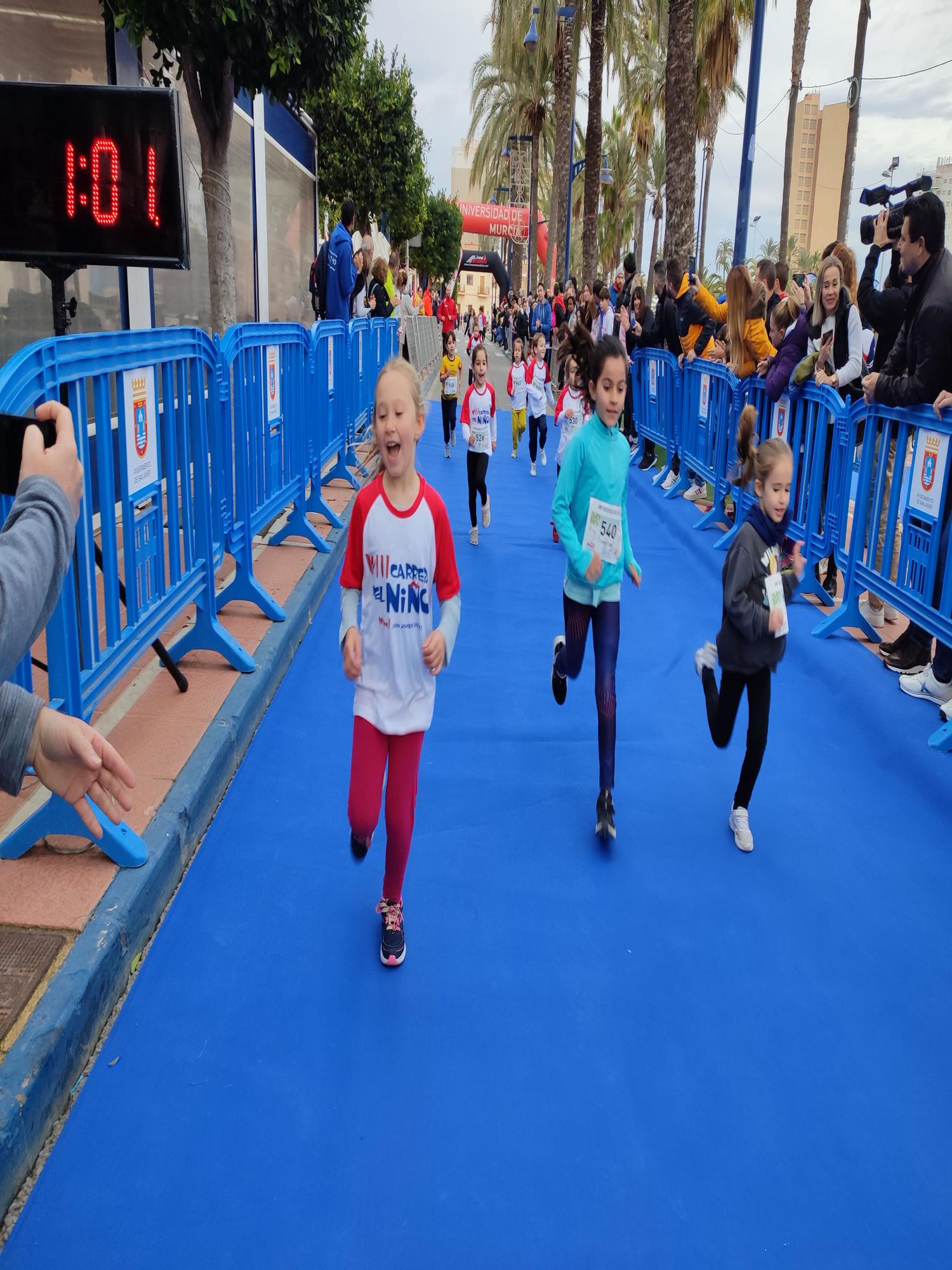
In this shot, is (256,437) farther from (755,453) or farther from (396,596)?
(396,596)

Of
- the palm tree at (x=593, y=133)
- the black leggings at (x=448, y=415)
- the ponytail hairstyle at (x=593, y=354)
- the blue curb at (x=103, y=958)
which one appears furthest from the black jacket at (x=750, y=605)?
the palm tree at (x=593, y=133)

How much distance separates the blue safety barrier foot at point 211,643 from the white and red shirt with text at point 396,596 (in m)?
2.22

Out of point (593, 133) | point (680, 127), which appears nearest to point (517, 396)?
point (680, 127)

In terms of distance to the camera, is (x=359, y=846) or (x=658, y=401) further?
(x=658, y=401)

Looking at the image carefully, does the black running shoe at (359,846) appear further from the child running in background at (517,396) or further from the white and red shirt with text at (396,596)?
the child running in background at (517,396)

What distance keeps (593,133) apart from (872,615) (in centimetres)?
2248

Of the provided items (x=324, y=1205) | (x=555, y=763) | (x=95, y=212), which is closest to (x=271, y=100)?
(x=95, y=212)

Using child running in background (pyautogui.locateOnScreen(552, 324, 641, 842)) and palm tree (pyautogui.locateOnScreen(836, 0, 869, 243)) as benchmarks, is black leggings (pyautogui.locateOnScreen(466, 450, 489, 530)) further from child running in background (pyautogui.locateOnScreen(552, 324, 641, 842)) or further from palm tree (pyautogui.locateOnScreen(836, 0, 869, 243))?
palm tree (pyautogui.locateOnScreen(836, 0, 869, 243))

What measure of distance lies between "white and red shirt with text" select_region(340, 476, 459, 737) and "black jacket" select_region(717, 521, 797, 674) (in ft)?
4.10

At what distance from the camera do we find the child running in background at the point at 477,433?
31.6 ft

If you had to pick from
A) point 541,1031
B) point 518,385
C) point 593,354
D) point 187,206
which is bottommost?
point 541,1031

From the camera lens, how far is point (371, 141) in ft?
81.0

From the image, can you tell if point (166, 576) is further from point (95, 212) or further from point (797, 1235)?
point (797, 1235)

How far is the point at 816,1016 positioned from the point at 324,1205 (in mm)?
1609
